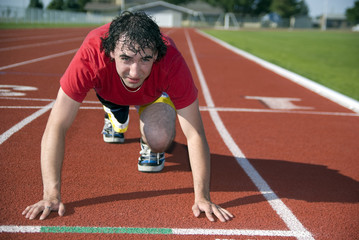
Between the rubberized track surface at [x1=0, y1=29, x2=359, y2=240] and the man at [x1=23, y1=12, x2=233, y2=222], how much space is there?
22cm

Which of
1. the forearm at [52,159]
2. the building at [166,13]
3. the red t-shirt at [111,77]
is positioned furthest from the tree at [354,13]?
the forearm at [52,159]

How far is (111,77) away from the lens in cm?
283

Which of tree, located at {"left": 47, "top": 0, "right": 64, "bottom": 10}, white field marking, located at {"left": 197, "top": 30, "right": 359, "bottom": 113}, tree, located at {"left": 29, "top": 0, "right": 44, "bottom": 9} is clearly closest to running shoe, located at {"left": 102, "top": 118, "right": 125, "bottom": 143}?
white field marking, located at {"left": 197, "top": 30, "right": 359, "bottom": 113}

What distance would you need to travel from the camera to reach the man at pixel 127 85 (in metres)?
2.48

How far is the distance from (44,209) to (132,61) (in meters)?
1.26

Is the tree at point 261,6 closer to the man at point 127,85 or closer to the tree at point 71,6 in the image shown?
the tree at point 71,6

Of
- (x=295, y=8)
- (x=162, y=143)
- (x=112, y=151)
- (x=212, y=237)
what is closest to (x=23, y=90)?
(x=112, y=151)

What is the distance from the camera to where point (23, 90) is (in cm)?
676

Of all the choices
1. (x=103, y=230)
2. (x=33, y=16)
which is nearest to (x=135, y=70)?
(x=103, y=230)

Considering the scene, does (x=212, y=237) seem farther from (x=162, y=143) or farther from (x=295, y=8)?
(x=295, y=8)

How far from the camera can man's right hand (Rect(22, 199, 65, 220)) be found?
2506 millimetres

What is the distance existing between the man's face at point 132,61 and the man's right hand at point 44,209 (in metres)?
1.08

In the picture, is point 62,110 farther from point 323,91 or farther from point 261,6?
point 261,6

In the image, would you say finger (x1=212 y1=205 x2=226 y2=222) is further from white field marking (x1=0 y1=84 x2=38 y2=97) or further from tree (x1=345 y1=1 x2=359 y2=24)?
tree (x1=345 y1=1 x2=359 y2=24)
